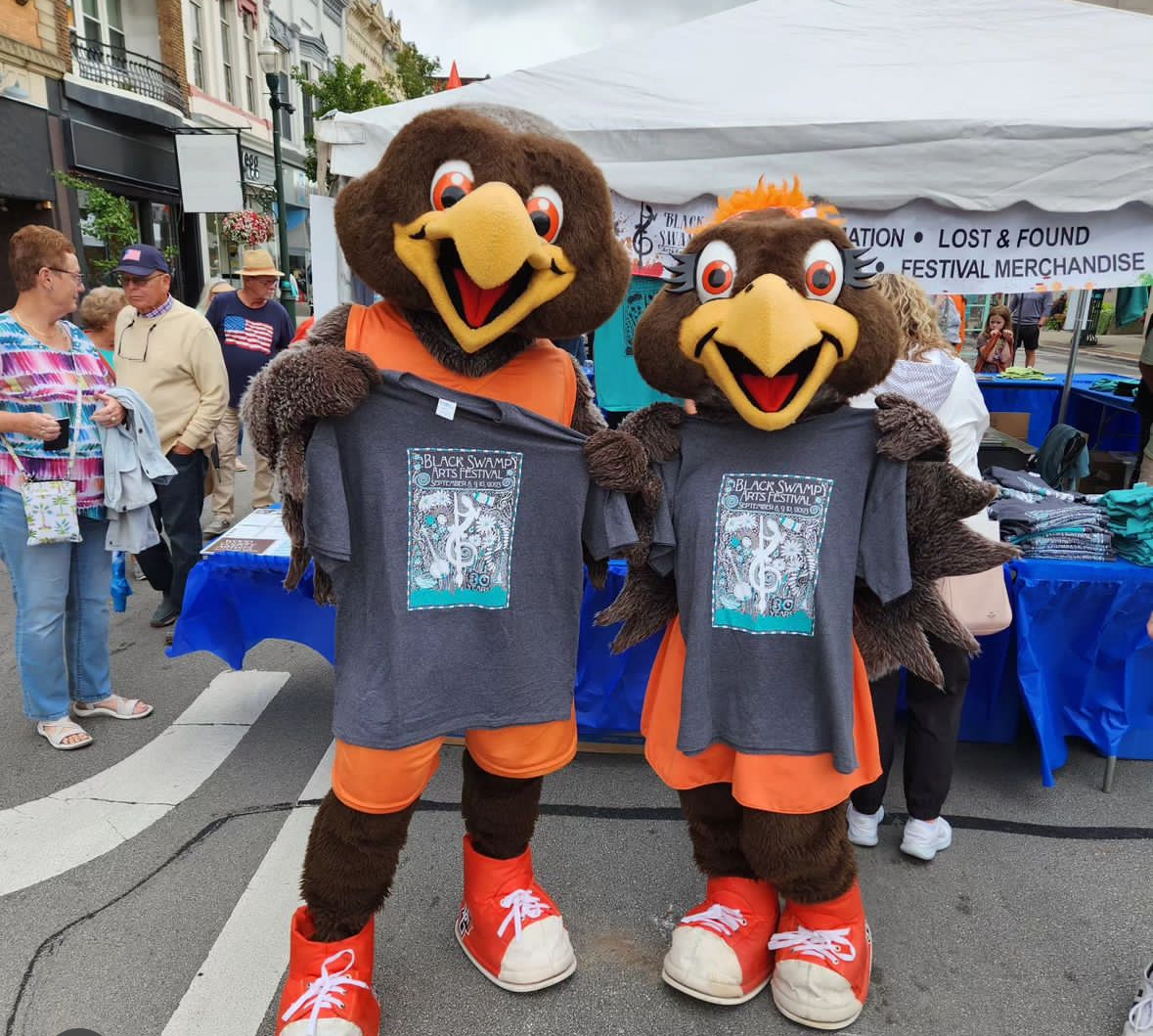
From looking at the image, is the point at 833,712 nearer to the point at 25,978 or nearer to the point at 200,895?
the point at 200,895

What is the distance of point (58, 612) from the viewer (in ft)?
10.5

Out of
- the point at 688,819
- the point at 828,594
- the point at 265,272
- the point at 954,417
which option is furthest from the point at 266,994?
the point at 265,272

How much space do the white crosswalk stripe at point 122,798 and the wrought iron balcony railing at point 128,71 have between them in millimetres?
16029

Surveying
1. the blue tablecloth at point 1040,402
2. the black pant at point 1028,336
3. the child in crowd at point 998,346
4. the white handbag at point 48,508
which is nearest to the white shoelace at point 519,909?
the white handbag at point 48,508

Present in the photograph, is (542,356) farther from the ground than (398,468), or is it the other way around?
(542,356)

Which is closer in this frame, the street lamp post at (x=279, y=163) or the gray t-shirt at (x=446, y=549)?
the gray t-shirt at (x=446, y=549)

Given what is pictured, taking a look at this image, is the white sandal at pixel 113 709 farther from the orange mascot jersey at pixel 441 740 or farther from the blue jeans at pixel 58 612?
the orange mascot jersey at pixel 441 740

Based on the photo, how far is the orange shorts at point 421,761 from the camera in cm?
190

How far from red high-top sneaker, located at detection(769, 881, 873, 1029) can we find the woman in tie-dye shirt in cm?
271

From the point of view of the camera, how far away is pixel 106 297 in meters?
4.66

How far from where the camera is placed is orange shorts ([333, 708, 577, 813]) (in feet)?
6.25

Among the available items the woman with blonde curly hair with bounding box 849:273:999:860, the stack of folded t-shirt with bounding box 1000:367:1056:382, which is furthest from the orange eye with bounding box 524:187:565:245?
the stack of folded t-shirt with bounding box 1000:367:1056:382

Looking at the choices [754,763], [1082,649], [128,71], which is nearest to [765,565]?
[754,763]

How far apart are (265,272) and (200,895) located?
437 centimetres
